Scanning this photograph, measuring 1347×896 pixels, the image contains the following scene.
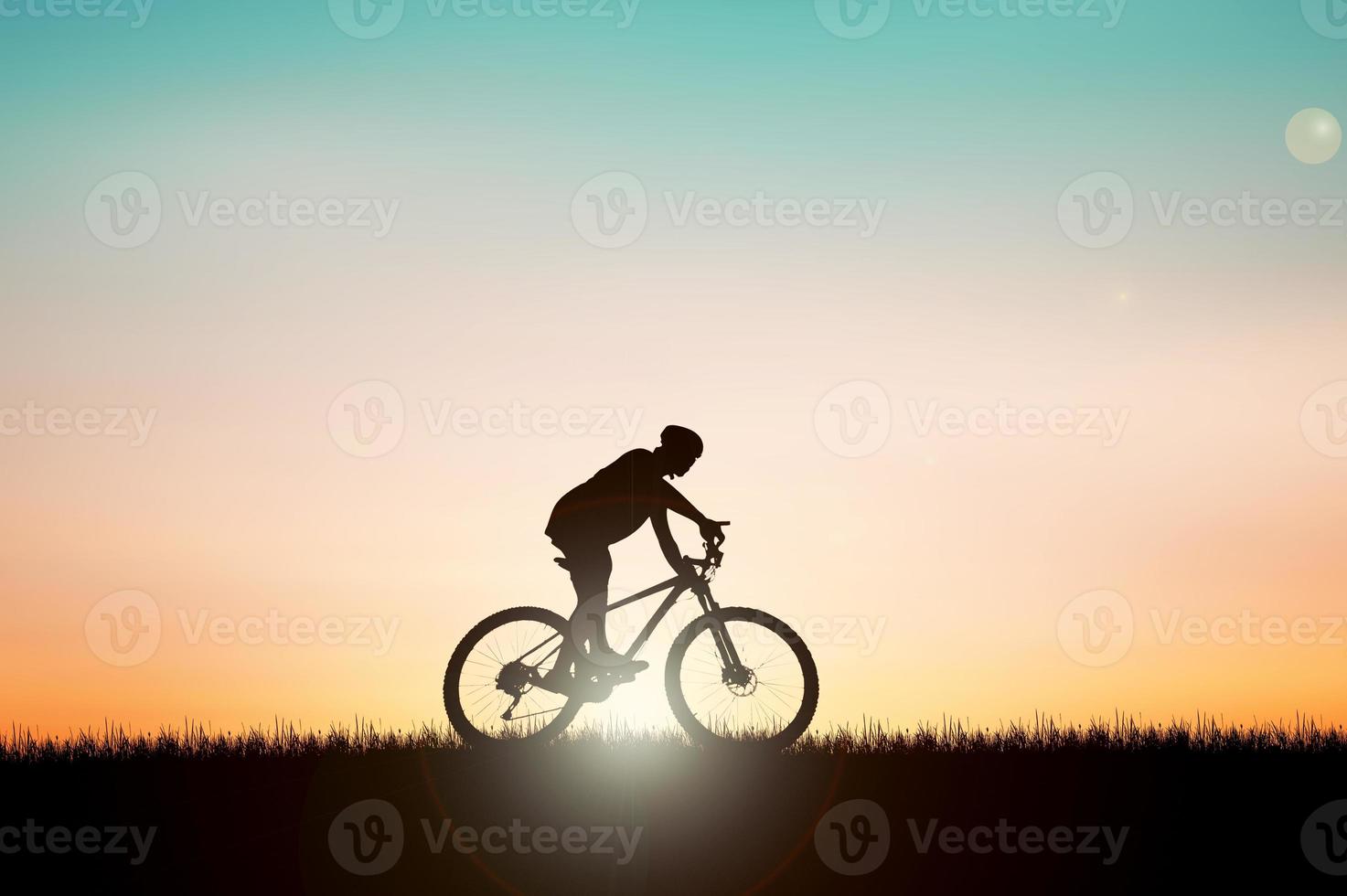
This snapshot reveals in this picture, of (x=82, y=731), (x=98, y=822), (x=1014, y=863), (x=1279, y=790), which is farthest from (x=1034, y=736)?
(x=82, y=731)

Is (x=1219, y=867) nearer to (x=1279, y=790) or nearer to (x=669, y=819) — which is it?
(x=1279, y=790)

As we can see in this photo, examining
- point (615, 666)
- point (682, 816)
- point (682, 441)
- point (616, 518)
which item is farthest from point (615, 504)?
point (682, 816)

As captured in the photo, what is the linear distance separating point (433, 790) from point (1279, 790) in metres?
6.52

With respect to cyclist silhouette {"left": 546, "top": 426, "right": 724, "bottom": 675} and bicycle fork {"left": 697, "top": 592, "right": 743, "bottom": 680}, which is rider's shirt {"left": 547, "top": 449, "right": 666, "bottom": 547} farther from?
bicycle fork {"left": 697, "top": 592, "right": 743, "bottom": 680}

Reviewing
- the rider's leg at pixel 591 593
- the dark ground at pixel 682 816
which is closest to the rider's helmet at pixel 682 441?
the rider's leg at pixel 591 593

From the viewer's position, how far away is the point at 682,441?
12039mm

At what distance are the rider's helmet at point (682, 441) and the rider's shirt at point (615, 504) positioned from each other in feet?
0.63

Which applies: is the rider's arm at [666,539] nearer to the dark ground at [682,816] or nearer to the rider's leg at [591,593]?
the rider's leg at [591,593]

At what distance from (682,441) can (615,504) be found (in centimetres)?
81

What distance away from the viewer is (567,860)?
8.24 metres

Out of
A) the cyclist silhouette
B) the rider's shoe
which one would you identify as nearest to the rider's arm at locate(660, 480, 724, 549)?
the cyclist silhouette

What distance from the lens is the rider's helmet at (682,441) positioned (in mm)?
12023

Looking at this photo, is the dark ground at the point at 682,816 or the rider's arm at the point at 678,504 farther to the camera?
the rider's arm at the point at 678,504

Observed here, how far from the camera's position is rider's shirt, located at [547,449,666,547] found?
12.0 meters
